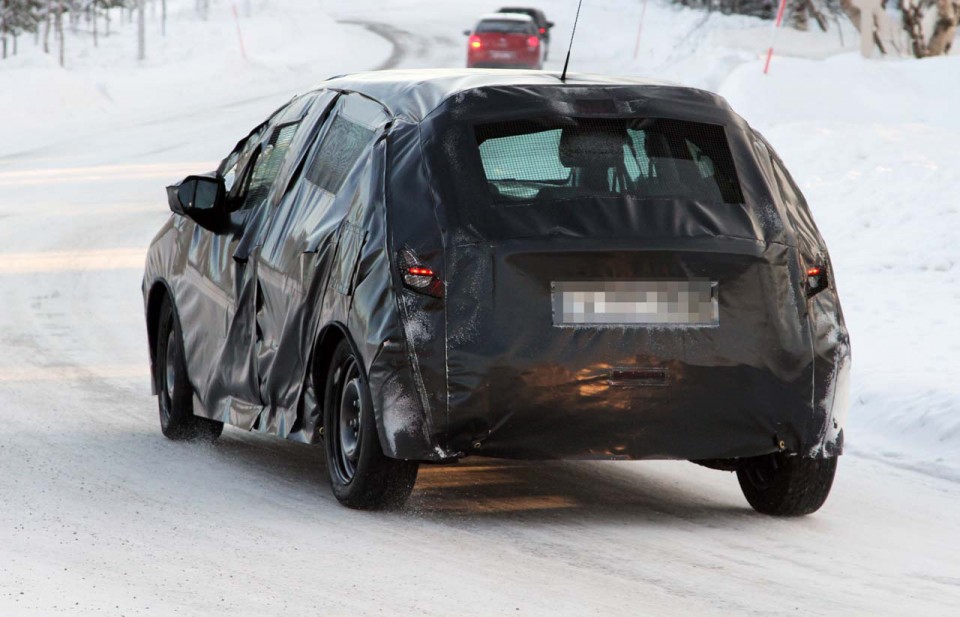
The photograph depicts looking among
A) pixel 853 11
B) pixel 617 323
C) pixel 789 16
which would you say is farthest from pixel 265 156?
pixel 789 16

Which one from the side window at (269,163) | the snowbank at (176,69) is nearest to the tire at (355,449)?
the side window at (269,163)

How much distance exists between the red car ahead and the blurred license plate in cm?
3709

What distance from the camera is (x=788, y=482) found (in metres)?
6.46

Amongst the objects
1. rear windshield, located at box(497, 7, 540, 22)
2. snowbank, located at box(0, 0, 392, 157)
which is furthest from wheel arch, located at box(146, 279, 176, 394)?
rear windshield, located at box(497, 7, 540, 22)

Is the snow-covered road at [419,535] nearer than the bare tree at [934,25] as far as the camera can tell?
Yes

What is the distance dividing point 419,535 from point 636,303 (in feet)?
3.57

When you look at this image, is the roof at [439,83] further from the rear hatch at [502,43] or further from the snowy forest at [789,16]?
the rear hatch at [502,43]

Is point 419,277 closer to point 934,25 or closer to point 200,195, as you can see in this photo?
point 200,195

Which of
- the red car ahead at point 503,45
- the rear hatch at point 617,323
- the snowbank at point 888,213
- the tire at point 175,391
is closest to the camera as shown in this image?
the rear hatch at point 617,323

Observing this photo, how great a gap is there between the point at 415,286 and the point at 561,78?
1.24 metres

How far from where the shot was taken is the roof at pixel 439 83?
6441 millimetres

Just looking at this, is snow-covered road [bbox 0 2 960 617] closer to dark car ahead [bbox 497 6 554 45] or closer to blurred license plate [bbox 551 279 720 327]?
blurred license plate [bbox 551 279 720 327]

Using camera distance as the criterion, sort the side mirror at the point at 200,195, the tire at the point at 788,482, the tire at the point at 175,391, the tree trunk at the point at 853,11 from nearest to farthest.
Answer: the tire at the point at 788,482, the side mirror at the point at 200,195, the tire at the point at 175,391, the tree trunk at the point at 853,11

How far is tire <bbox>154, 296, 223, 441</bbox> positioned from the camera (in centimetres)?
816
